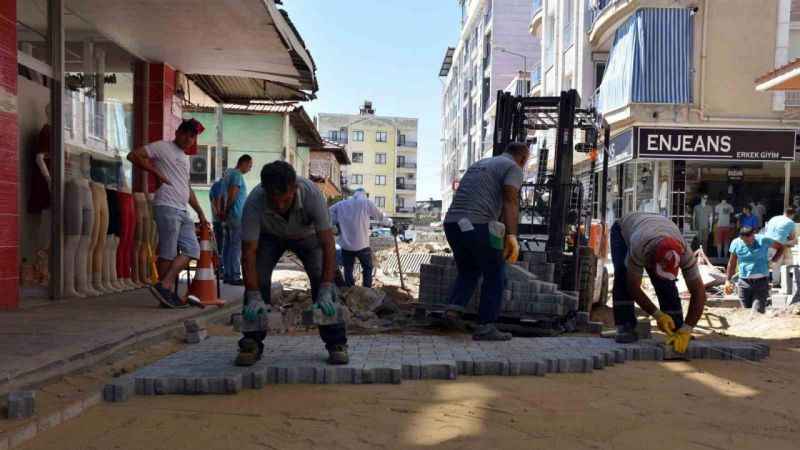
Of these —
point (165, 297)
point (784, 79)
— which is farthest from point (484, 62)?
point (165, 297)

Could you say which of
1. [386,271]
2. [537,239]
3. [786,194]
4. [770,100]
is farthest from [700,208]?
[537,239]

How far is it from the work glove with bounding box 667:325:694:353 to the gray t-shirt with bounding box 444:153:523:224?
1711mm

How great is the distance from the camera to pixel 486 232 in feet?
17.7

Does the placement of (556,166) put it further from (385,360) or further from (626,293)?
(385,360)

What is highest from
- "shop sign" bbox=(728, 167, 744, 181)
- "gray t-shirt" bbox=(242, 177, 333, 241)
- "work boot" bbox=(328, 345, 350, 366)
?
"shop sign" bbox=(728, 167, 744, 181)

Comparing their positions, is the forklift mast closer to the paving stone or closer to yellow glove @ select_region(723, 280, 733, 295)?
the paving stone

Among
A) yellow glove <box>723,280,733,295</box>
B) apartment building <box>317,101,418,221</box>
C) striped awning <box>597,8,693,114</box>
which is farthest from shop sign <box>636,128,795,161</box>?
apartment building <box>317,101,418,221</box>

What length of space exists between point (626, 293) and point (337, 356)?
109 inches

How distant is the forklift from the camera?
7582 millimetres

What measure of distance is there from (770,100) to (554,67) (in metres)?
9.32

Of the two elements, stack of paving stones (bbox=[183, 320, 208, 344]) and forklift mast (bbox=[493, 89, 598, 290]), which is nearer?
stack of paving stones (bbox=[183, 320, 208, 344])

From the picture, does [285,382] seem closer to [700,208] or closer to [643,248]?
[643,248]

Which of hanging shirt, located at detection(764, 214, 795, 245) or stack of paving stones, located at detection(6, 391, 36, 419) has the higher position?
hanging shirt, located at detection(764, 214, 795, 245)

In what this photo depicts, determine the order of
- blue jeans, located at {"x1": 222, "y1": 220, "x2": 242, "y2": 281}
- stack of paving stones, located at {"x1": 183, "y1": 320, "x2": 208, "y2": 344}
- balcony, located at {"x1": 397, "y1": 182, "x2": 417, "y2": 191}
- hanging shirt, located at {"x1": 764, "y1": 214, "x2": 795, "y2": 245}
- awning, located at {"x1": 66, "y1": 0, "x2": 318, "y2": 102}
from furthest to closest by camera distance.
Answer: balcony, located at {"x1": 397, "y1": 182, "x2": 417, "y2": 191}
hanging shirt, located at {"x1": 764, "y1": 214, "x2": 795, "y2": 245}
blue jeans, located at {"x1": 222, "y1": 220, "x2": 242, "y2": 281}
awning, located at {"x1": 66, "y1": 0, "x2": 318, "y2": 102}
stack of paving stones, located at {"x1": 183, "y1": 320, "x2": 208, "y2": 344}
